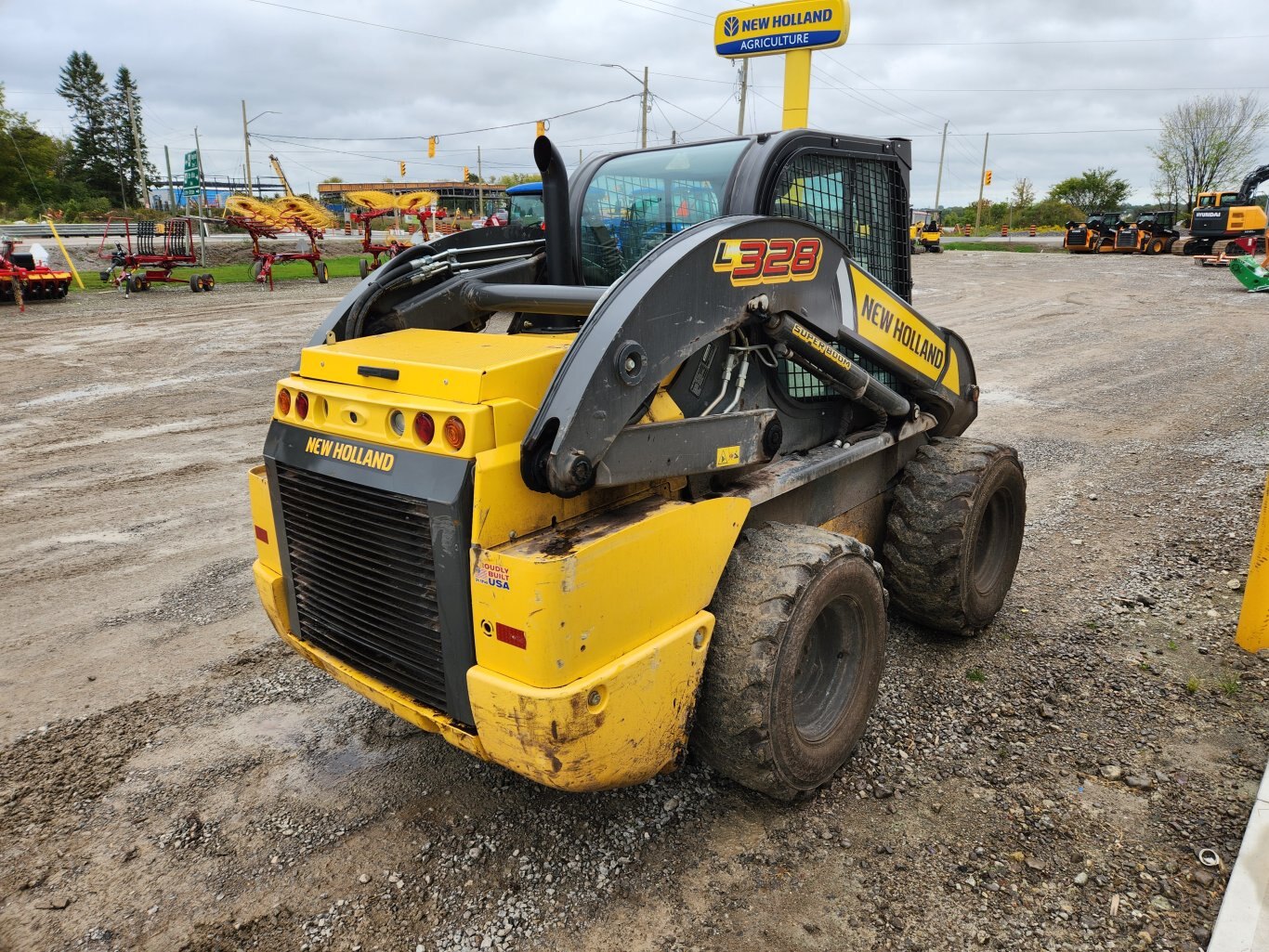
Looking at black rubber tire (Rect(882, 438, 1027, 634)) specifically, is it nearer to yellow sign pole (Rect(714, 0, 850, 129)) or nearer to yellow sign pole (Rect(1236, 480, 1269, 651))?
yellow sign pole (Rect(1236, 480, 1269, 651))

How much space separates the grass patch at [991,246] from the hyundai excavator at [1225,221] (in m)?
6.31

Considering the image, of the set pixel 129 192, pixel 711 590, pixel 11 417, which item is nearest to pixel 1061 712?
pixel 711 590

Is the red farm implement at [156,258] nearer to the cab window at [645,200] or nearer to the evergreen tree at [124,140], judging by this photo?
the cab window at [645,200]

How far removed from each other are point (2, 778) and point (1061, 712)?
169 inches

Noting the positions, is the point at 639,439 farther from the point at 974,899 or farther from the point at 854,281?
the point at 974,899

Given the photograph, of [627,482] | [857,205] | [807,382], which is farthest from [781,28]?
[627,482]

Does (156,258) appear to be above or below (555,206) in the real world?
below

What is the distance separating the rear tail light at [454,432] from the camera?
8.05ft

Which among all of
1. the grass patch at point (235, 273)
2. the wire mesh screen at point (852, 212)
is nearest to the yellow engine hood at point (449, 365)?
the wire mesh screen at point (852, 212)

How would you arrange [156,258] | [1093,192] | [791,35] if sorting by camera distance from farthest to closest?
[1093,192] → [156,258] → [791,35]

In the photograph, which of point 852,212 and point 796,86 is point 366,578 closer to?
point 852,212

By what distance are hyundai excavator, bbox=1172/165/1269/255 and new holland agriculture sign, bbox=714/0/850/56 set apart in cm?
2181

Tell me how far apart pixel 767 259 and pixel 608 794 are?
2.01 meters

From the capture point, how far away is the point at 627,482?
2576mm
